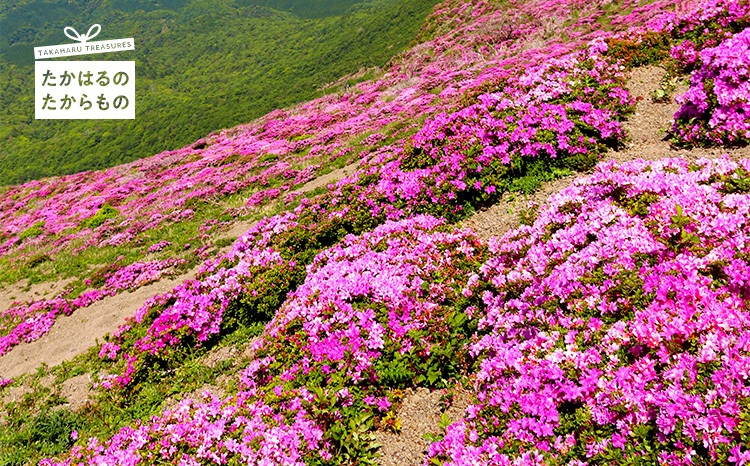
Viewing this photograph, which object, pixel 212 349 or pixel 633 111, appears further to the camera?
pixel 633 111

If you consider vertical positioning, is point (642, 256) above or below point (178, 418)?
above

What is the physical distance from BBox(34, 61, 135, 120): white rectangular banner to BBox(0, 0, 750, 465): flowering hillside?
119377 millimetres

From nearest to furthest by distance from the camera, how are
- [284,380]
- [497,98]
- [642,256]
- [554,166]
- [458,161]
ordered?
[642,256] → [284,380] → [554,166] → [458,161] → [497,98]

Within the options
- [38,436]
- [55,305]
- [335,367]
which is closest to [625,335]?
[335,367]

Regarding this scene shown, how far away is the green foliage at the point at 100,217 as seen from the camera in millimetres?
25406

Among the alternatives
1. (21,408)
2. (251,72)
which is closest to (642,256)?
(21,408)

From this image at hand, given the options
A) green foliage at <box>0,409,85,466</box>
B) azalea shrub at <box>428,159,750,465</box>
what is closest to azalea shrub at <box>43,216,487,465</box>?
azalea shrub at <box>428,159,750,465</box>

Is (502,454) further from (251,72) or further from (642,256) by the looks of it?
(251,72)

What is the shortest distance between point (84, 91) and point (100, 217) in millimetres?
148533

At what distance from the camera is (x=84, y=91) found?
13512cm

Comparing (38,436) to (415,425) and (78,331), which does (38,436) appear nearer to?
(78,331)

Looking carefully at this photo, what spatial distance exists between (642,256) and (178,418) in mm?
7063

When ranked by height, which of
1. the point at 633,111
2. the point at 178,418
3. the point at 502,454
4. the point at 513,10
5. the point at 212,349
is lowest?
the point at 212,349

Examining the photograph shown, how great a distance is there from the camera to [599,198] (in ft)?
21.4
